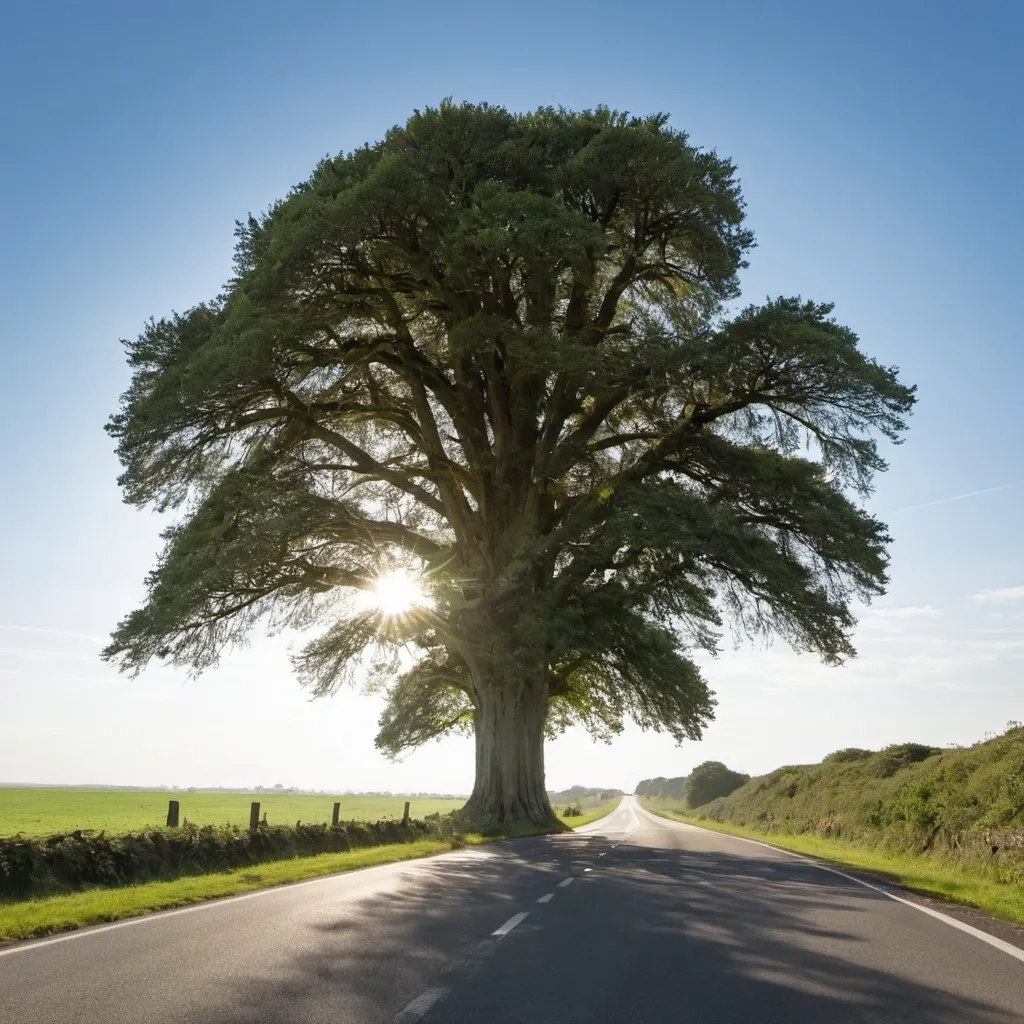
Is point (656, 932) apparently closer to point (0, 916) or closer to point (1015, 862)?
point (0, 916)

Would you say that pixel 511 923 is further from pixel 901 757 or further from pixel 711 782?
pixel 711 782

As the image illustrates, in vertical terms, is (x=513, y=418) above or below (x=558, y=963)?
above

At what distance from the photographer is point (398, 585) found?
1165 inches

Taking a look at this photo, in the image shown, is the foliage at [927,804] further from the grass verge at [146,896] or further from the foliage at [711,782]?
the foliage at [711,782]

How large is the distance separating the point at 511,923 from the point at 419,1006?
151 inches

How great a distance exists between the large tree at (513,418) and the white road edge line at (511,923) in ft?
45.2

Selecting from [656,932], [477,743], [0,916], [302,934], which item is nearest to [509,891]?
[656,932]

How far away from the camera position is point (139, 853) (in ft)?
51.5

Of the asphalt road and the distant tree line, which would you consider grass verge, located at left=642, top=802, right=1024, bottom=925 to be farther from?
the distant tree line

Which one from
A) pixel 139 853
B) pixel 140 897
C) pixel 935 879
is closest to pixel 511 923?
pixel 140 897

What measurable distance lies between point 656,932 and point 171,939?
425cm

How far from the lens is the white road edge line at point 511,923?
913 cm

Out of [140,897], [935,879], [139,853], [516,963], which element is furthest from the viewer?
[935,879]

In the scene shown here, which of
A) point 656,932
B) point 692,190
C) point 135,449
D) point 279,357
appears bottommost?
point 656,932
